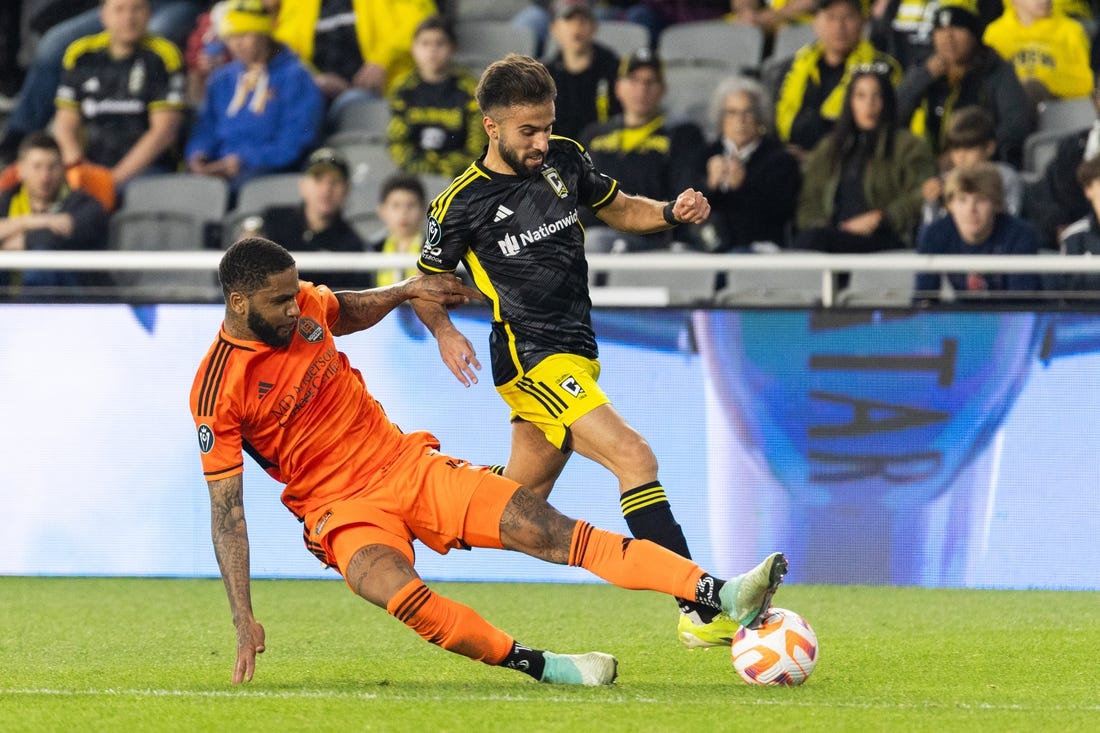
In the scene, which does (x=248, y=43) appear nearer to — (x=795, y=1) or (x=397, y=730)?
(x=795, y=1)

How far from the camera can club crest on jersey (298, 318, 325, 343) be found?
5664 mm

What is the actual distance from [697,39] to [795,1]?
2.68 ft

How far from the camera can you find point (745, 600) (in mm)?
5113

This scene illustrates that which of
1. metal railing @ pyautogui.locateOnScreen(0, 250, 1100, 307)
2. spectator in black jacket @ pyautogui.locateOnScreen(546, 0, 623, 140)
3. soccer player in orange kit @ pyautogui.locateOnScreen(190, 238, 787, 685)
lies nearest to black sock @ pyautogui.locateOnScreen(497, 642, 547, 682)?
soccer player in orange kit @ pyautogui.locateOnScreen(190, 238, 787, 685)

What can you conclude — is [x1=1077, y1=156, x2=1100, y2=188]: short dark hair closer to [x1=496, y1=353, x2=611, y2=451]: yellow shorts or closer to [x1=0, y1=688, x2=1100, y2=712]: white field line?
[x1=496, y1=353, x2=611, y2=451]: yellow shorts

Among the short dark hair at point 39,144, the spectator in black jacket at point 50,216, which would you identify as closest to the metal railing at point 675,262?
the spectator in black jacket at point 50,216

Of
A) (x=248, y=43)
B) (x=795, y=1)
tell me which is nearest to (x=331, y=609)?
(x=248, y=43)

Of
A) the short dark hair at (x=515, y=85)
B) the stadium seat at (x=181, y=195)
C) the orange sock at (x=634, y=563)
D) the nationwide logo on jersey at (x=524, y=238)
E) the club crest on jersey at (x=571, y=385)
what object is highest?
the short dark hair at (x=515, y=85)

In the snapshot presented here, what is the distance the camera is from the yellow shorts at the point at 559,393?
5945 mm

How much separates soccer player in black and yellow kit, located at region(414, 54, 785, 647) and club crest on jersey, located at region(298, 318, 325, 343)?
493 millimetres

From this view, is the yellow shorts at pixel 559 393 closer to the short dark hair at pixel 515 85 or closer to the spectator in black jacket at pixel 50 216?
the short dark hair at pixel 515 85

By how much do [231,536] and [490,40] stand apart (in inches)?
311

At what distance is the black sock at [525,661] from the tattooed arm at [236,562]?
2.64 ft

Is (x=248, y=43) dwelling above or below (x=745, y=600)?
above
